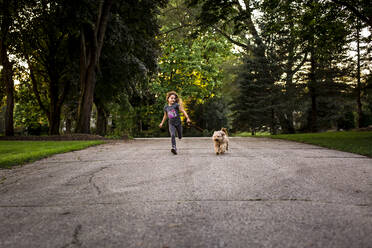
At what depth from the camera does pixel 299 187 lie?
3.85m

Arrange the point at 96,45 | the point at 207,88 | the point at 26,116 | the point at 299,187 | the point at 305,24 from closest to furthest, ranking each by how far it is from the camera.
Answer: the point at 299,187, the point at 305,24, the point at 96,45, the point at 207,88, the point at 26,116

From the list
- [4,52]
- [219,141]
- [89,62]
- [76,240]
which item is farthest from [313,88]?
[76,240]

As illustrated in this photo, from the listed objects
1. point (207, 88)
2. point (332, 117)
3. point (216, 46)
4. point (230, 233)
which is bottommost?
point (230, 233)

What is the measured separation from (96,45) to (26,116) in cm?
2523

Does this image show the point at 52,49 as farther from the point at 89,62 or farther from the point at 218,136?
the point at 218,136

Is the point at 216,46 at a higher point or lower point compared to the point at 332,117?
higher

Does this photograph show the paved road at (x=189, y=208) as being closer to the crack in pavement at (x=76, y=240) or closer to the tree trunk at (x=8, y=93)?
the crack in pavement at (x=76, y=240)

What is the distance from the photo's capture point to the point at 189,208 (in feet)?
9.69

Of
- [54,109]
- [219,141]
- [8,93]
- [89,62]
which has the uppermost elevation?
[89,62]

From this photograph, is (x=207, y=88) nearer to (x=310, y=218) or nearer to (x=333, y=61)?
(x=333, y=61)

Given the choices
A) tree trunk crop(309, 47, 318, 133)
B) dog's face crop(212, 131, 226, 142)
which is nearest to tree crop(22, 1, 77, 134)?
dog's face crop(212, 131, 226, 142)

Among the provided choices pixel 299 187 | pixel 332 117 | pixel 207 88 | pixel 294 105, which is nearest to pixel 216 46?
pixel 207 88

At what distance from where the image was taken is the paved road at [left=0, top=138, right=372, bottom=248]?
2232 mm

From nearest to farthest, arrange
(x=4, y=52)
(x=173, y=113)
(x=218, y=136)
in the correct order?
(x=218, y=136) < (x=173, y=113) < (x=4, y=52)
